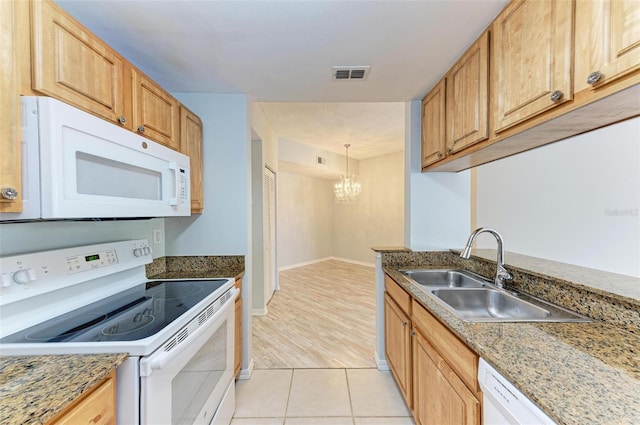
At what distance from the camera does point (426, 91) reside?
7.03 ft

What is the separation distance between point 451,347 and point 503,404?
336mm

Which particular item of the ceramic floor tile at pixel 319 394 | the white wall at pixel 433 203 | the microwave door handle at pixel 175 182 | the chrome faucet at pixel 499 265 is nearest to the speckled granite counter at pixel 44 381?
the microwave door handle at pixel 175 182

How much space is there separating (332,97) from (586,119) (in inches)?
65.6

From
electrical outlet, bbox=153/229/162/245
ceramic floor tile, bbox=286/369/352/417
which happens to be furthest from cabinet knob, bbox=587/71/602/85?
electrical outlet, bbox=153/229/162/245

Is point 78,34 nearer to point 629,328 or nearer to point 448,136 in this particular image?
point 448,136

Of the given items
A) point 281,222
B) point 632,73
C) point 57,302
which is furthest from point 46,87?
point 281,222

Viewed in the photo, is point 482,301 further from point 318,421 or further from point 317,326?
point 317,326

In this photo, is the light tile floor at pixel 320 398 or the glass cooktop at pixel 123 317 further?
the light tile floor at pixel 320 398

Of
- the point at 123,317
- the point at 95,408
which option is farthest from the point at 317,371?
the point at 95,408

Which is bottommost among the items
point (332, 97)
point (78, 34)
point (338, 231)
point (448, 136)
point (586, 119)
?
point (338, 231)

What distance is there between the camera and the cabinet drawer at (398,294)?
161 cm

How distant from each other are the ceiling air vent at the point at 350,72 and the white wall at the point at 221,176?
849 mm

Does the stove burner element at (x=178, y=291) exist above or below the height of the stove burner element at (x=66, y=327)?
below

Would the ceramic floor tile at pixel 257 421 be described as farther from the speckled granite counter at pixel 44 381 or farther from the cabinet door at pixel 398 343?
the speckled granite counter at pixel 44 381
